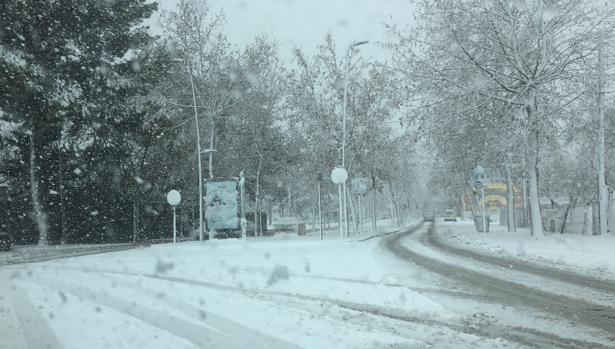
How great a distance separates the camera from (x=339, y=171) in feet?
89.8

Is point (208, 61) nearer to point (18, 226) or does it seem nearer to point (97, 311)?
point (18, 226)

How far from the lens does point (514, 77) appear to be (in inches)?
889

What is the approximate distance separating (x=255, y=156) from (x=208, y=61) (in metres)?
8.55

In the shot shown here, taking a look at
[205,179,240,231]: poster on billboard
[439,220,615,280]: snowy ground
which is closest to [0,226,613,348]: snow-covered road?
[439,220,615,280]: snowy ground

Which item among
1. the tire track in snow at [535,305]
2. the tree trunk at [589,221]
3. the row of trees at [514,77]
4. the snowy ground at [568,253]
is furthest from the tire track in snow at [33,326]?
the tree trunk at [589,221]

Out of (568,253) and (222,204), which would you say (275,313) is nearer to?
(568,253)

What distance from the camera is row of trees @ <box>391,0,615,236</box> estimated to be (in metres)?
21.8

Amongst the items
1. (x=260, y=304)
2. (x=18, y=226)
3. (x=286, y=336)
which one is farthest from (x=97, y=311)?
(x=18, y=226)

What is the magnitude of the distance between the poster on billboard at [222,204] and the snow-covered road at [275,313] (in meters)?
16.7

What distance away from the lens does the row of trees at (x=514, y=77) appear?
21797 mm

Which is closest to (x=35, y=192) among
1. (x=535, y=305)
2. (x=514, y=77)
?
(x=514, y=77)

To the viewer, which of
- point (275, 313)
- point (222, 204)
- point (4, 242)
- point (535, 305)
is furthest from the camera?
point (222, 204)

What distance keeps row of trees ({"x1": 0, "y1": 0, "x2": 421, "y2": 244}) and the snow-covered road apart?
14549 millimetres

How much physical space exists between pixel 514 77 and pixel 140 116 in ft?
64.9
